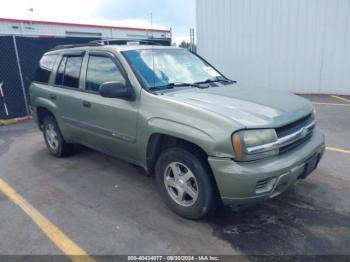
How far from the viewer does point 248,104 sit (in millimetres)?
3232

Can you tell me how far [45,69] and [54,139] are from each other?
3.94 feet

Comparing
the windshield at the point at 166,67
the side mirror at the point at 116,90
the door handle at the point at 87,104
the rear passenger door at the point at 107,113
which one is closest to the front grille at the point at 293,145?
the windshield at the point at 166,67

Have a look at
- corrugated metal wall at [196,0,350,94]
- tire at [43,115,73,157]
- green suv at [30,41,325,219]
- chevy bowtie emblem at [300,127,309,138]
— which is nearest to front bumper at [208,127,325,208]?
green suv at [30,41,325,219]

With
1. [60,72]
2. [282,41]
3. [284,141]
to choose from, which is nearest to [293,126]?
[284,141]

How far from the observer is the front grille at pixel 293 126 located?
2983 mm

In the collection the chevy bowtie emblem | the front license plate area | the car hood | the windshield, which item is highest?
the windshield

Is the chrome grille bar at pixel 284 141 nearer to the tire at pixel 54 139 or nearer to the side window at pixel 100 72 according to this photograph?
the side window at pixel 100 72

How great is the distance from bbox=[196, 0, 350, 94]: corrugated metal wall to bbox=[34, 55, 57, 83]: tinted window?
6129 mm

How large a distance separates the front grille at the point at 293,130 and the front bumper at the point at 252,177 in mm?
91

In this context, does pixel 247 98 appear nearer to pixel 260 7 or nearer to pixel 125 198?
pixel 125 198

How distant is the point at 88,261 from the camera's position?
9.12 feet

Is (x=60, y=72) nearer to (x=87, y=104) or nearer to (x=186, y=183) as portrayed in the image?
(x=87, y=104)

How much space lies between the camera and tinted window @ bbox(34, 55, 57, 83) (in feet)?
17.1

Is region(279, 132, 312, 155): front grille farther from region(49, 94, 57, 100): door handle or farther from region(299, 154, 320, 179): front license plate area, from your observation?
region(49, 94, 57, 100): door handle
